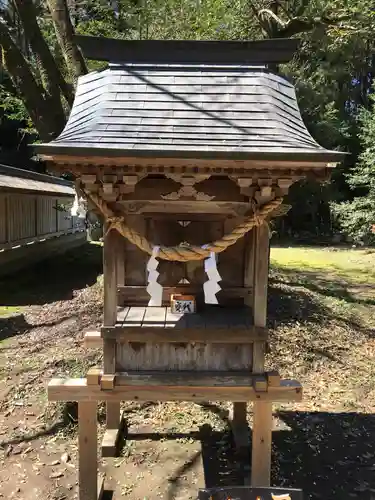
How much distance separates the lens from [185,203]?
385 centimetres

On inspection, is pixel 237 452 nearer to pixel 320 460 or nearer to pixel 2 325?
pixel 320 460

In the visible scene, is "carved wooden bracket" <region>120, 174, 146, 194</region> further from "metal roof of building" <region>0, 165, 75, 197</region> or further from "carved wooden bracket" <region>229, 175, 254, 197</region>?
"metal roof of building" <region>0, 165, 75, 197</region>

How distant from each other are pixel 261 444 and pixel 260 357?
834mm

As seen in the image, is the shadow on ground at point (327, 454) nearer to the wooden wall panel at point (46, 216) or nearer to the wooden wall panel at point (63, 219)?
the wooden wall panel at point (46, 216)

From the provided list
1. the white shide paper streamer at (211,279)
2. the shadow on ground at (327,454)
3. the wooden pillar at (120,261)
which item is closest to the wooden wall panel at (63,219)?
the shadow on ground at (327,454)

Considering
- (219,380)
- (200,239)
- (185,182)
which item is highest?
(185,182)

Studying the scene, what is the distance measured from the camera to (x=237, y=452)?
522 cm

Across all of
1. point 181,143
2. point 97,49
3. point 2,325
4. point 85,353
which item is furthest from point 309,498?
point 2,325

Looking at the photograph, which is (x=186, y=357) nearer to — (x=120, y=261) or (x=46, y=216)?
(x=120, y=261)

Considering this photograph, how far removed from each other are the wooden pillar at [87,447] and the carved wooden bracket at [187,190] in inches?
79.7

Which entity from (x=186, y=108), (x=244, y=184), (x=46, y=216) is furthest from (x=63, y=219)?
(x=244, y=184)

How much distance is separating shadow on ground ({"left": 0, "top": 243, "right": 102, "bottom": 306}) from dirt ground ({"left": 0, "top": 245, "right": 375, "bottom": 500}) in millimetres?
1236

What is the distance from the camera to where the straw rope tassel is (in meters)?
3.75

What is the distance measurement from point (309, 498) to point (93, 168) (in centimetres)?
378
